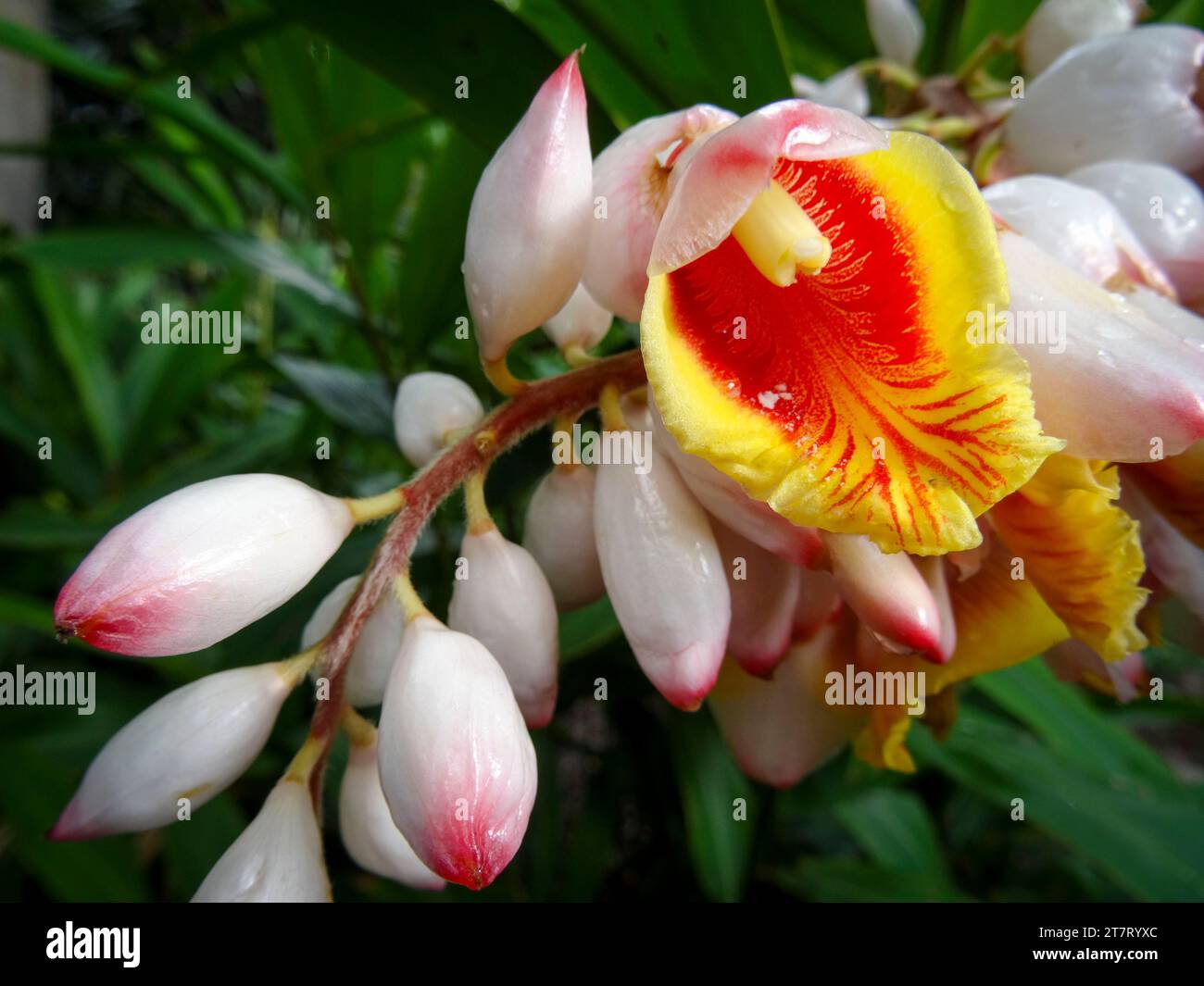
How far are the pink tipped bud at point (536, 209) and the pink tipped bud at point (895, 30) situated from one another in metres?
0.40

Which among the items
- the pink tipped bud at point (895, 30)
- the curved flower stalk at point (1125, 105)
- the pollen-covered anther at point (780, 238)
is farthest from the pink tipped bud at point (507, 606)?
the pink tipped bud at point (895, 30)

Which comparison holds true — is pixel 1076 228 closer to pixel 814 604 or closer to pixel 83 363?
pixel 814 604

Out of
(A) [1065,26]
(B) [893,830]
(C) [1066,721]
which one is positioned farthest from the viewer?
(B) [893,830]

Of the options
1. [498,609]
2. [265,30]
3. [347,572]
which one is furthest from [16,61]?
[498,609]

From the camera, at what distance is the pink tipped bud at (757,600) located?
33cm

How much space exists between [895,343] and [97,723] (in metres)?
0.79

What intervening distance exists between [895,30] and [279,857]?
24.6 inches

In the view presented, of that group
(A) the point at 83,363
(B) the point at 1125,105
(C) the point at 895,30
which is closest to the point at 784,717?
(B) the point at 1125,105

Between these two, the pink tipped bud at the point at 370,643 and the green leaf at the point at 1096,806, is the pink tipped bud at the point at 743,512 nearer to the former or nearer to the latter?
the pink tipped bud at the point at 370,643

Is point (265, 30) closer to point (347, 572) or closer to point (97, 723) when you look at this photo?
point (347, 572)

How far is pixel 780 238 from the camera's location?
28cm

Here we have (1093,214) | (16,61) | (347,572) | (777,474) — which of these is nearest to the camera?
(777,474)

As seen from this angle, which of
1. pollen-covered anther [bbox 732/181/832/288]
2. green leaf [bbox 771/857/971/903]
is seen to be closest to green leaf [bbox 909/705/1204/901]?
green leaf [bbox 771/857/971/903]

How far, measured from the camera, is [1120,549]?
1.04ft
